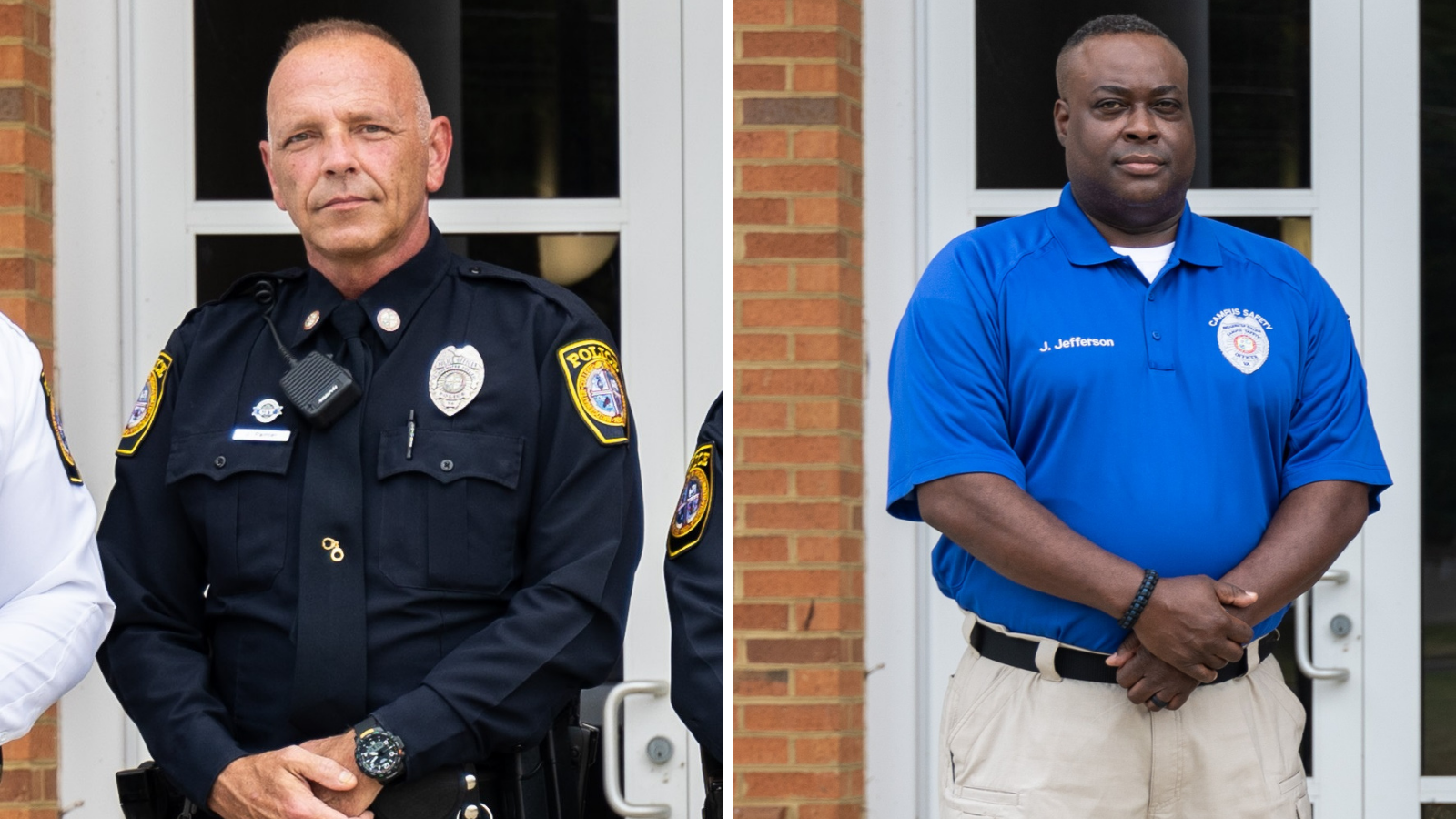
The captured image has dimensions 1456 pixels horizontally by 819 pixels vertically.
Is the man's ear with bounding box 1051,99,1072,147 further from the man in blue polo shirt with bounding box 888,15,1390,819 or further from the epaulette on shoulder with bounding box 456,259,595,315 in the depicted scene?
the epaulette on shoulder with bounding box 456,259,595,315

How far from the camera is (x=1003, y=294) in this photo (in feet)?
7.99

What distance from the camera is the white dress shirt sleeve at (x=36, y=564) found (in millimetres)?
1959

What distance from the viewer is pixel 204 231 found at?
3105 mm

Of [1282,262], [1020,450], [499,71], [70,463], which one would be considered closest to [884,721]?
[1020,450]

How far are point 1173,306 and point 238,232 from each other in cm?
A: 187

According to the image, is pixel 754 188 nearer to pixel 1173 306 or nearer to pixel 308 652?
pixel 1173 306

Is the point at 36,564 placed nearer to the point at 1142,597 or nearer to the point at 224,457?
the point at 224,457

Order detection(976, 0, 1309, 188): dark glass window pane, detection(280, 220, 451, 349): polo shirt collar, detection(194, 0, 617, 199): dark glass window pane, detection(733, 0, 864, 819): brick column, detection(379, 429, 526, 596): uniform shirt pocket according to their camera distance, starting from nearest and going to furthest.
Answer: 1. detection(379, 429, 526, 596): uniform shirt pocket
2. detection(280, 220, 451, 349): polo shirt collar
3. detection(194, 0, 617, 199): dark glass window pane
4. detection(733, 0, 864, 819): brick column
5. detection(976, 0, 1309, 188): dark glass window pane

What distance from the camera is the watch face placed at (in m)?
1.97

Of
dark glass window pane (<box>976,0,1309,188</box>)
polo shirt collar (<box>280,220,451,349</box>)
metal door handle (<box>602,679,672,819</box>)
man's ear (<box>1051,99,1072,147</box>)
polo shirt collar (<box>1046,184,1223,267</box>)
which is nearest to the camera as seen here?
polo shirt collar (<box>280,220,451,349</box>)

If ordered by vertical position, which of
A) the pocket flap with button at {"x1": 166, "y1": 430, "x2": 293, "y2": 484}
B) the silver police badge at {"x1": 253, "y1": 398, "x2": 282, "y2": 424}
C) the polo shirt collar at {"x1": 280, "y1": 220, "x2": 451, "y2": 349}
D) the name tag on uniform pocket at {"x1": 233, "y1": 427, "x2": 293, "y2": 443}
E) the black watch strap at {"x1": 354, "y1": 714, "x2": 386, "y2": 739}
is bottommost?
the black watch strap at {"x1": 354, "y1": 714, "x2": 386, "y2": 739}

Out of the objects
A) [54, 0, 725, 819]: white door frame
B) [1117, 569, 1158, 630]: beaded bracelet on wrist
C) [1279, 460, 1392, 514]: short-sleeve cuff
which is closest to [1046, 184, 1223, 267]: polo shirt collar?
[1279, 460, 1392, 514]: short-sleeve cuff

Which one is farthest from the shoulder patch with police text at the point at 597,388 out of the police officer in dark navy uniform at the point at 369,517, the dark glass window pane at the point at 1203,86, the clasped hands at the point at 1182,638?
the dark glass window pane at the point at 1203,86

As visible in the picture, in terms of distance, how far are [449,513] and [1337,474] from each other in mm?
1357
